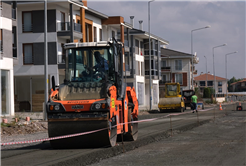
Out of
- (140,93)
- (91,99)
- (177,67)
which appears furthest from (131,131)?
(177,67)

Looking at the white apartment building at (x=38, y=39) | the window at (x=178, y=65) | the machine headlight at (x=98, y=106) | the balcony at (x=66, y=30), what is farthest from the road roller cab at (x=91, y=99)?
the window at (x=178, y=65)

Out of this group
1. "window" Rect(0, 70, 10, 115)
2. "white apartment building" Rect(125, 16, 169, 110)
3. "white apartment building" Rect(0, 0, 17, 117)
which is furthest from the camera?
"white apartment building" Rect(125, 16, 169, 110)

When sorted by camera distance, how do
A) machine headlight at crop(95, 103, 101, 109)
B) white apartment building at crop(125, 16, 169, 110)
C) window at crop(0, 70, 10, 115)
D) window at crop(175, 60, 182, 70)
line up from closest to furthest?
machine headlight at crop(95, 103, 101, 109), window at crop(0, 70, 10, 115), white apartment building at crop(125, 16, 169, 110), window at crop(175, 60, 182, 70)

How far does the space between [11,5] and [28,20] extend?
7130 millimetres

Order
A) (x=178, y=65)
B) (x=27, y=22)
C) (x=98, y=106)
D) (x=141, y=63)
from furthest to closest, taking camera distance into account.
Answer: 1. (x=178, y=65)
2. (x=141, y=63)
3. (x=27, y=22)
4. (x=98, y=106)

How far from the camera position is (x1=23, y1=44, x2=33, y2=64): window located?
4141cm

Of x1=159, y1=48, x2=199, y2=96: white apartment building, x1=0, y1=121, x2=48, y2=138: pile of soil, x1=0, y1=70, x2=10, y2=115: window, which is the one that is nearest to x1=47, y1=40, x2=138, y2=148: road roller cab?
x1=0, y1=121, x2=48, y2=138: pile of soil

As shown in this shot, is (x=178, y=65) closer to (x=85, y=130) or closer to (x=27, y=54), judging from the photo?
(x=27, y=54)

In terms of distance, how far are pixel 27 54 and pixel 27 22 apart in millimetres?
3042

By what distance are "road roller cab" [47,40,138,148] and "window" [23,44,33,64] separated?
28.0 metres

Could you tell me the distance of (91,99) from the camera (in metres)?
12.8

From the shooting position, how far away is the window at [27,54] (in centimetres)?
4141

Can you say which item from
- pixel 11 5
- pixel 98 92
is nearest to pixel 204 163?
pixel 98 92

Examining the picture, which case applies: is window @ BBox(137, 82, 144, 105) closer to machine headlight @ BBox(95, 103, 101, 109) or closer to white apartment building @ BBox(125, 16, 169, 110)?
white apartment building @ BBox(125, 16, 169, 110)
